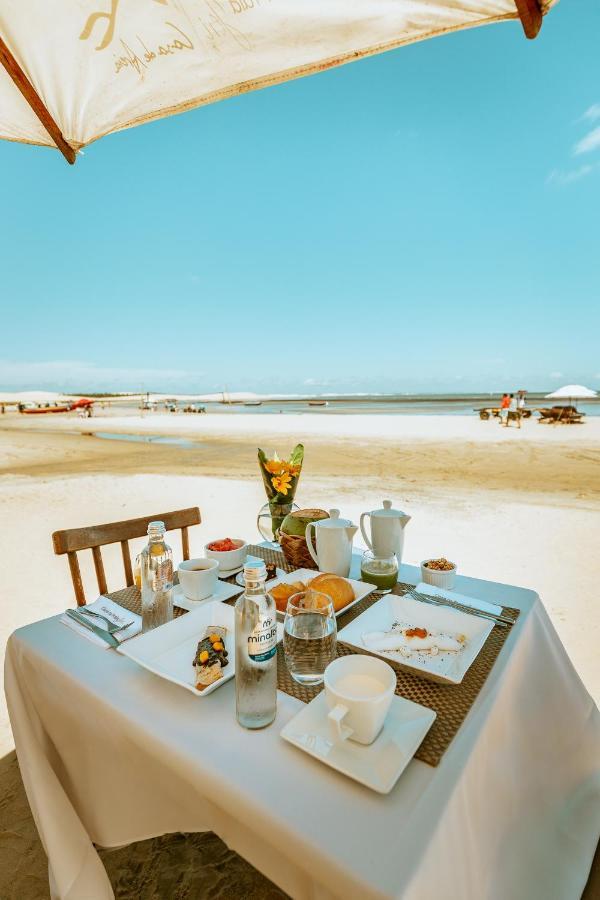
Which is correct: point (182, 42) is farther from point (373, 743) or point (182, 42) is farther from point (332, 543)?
point (373, 743)

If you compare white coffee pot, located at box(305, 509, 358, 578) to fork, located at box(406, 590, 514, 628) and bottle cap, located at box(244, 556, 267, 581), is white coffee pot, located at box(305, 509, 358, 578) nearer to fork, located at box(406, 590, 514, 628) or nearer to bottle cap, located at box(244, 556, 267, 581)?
fork, located at box(406, 590, 514, 628)

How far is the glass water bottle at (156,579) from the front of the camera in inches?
48.1

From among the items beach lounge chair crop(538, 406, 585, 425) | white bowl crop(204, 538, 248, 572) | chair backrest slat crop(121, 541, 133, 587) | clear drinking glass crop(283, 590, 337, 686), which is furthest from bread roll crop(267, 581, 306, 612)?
beach lounge chair crop(538, 406, 585, 425)

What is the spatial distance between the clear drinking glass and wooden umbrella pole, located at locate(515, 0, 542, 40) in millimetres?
1569

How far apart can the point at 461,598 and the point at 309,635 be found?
670 millimetres

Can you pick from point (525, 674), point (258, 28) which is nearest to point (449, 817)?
point (525, 674)

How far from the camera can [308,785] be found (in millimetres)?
743

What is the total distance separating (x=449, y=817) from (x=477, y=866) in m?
→ 0.16

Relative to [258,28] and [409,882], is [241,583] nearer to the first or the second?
[409,882]

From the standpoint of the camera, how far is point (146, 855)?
1609 millimetres

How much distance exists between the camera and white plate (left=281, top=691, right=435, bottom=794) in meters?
0.74

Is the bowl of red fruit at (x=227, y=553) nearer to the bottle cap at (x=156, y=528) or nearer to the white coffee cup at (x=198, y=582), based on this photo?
the white coffee cup at (x=198, y=582)

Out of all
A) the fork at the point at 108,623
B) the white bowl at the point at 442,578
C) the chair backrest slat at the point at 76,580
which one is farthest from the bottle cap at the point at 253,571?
the chair backrest slat at the point at 76,580

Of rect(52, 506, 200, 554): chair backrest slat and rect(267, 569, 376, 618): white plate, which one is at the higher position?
rect(52, 506, 200, 554): chair backrest slat
